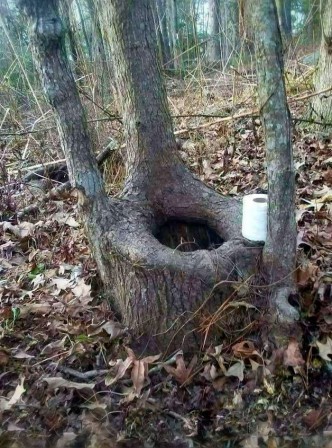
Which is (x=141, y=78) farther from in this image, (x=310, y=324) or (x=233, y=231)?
(x=310, y=324)

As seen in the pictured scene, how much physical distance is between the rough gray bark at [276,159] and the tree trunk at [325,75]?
2018 mm

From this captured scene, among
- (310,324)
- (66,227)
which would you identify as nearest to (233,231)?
(310,324)

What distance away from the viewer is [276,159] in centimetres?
188

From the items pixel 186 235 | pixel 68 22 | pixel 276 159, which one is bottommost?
pixel 186 235

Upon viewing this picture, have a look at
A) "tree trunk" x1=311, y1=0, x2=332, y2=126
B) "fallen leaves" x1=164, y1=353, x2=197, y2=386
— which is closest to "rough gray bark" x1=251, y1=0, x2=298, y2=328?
"fallen leaves" x1=164, y1=353, x2=197, y2=386

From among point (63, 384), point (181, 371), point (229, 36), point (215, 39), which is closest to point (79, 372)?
point (63, 384)

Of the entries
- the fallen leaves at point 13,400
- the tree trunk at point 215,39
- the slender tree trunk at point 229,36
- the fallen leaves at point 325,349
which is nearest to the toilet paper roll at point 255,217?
the fallen leaves at point 325,349

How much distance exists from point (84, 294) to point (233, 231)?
2.75ft

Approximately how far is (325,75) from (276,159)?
2.32m

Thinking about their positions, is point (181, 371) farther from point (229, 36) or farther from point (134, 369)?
point (229, 36)

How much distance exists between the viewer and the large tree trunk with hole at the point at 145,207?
6.84ft

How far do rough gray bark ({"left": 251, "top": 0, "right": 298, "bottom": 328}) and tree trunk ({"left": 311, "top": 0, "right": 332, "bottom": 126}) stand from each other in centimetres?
202

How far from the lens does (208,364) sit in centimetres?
205

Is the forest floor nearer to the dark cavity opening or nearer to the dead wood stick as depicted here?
the dead wood stick
